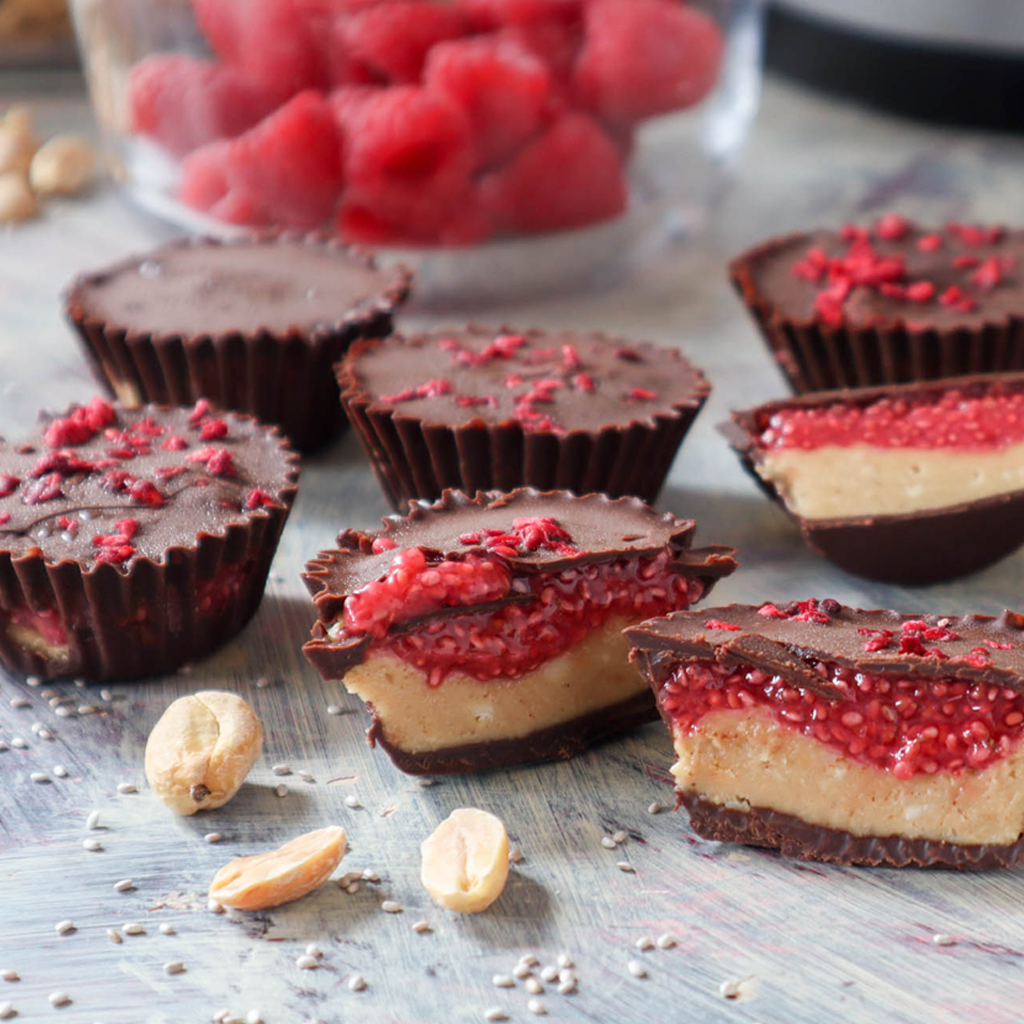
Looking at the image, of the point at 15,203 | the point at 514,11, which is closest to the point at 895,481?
the point at 514,11

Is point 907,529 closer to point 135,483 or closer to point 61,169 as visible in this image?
point 135,483

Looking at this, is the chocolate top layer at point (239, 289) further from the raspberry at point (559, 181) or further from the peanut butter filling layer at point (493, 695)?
the peanut butter filling layer at point (493, 695)

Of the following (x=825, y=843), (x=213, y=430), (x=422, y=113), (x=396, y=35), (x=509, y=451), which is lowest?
(x=825, y=843)

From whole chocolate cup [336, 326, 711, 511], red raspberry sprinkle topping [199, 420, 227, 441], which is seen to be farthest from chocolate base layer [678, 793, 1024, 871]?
red raspberry sprinkle topping [199, 420, 227, 441]

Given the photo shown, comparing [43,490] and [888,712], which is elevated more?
[43,490]

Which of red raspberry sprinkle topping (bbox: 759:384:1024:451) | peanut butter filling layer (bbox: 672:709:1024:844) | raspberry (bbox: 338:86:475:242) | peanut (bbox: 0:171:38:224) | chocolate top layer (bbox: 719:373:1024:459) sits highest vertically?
raspberry (bbox: 338:86:475:242)

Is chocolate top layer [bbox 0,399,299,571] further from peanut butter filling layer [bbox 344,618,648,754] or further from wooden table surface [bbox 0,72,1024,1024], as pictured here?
peanut butter filling layer [bbox 344,618,648,754]
